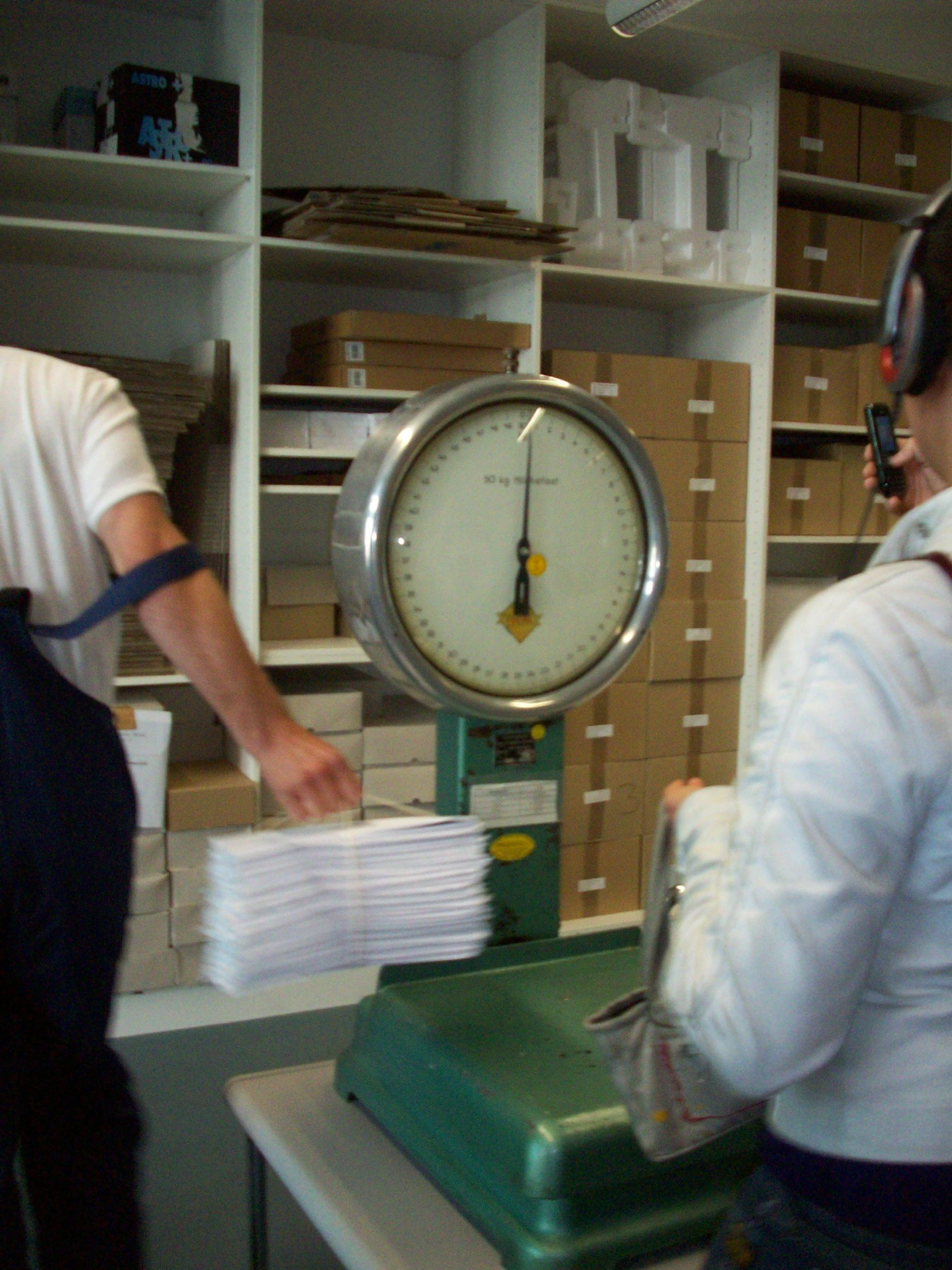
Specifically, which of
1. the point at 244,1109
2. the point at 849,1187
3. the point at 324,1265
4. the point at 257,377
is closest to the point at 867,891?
the point at 849,1187

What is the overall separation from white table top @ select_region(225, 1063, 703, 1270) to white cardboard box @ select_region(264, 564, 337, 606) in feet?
5.49

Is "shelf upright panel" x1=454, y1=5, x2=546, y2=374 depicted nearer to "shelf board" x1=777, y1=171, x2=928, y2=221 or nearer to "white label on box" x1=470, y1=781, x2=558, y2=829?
"shelf board" x1=777, y1=171, x2=928, y2=221

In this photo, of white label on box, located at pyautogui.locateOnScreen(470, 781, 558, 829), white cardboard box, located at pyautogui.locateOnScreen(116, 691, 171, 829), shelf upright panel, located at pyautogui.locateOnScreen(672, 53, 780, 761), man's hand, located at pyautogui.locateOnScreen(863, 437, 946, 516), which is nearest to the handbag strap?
white label on box, located at pyautogui.locateOnScreen(470, 781, 558, 829)

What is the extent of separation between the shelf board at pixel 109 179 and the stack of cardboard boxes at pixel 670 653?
0.92 metres

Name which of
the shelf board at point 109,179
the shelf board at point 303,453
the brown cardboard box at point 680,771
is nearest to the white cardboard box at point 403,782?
the brown cardboard box at point 680,771

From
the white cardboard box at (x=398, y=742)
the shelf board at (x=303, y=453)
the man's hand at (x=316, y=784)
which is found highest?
the shelf board at (x=303, y=453)

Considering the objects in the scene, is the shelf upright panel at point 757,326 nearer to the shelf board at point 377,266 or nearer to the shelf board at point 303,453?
the shelf board at point 377,266

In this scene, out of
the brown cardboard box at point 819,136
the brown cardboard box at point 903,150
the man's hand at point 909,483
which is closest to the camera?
the man's hand at point 909,483

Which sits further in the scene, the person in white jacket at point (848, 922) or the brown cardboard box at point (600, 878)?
the brown cardboard box at point (600, 878)

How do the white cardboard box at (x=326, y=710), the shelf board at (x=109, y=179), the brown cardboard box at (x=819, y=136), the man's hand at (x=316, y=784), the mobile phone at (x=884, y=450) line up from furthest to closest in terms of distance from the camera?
the brown cardboard box at (x=819, y=136) < the white cardboard box at (x=326, y=710) < the shelf board at (x=109, y=179) < the mobile phone at (x=884, y=450) < the man's hand at (x=316, y=784)

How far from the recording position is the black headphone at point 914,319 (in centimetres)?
73

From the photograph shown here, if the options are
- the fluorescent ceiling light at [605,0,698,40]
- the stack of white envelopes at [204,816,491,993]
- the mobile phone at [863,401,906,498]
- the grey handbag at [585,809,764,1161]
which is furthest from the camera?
the fluorescent ceiling light at [605,0,698,40]

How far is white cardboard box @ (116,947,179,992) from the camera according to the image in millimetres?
2646

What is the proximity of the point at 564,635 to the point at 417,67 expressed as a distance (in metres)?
2.55
